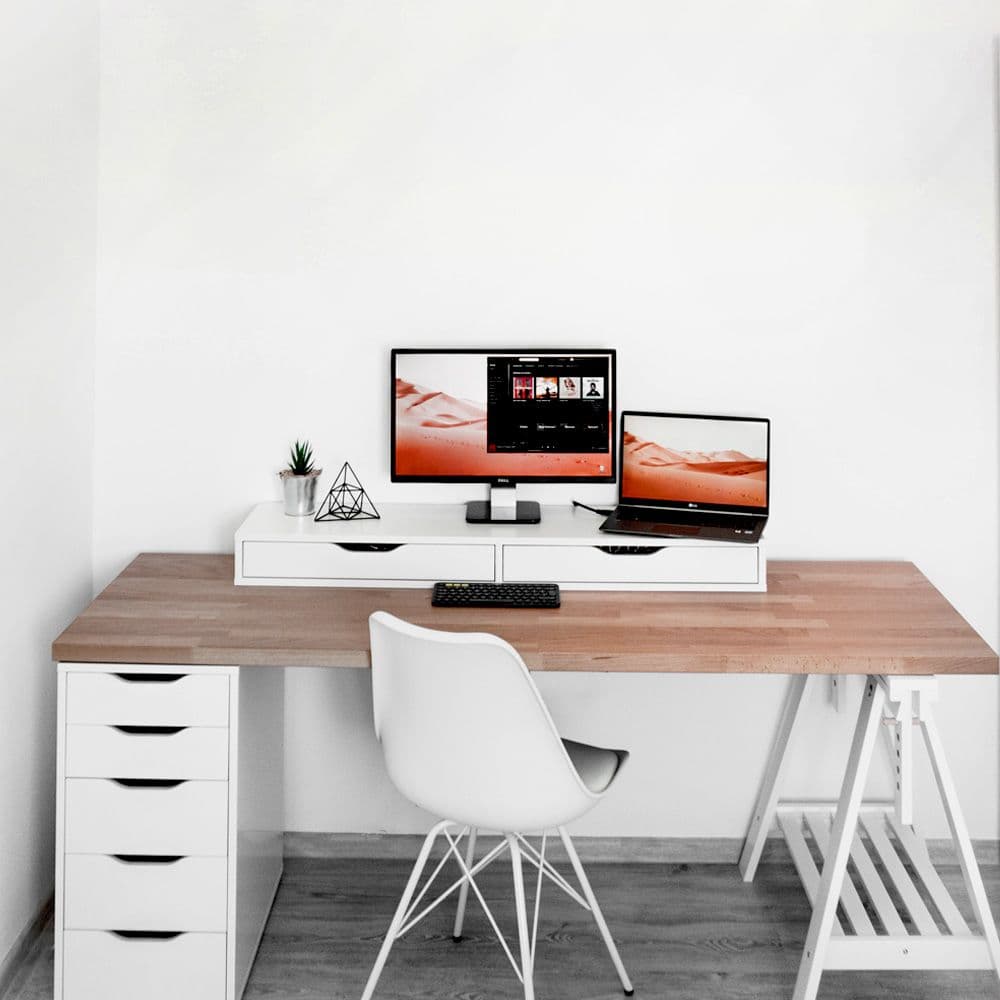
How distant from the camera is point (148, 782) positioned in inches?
95.0

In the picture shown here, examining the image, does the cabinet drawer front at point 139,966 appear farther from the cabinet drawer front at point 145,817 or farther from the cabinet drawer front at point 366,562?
the cabinet drawer front at point 366,562

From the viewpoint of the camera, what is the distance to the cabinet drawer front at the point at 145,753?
2314 mm

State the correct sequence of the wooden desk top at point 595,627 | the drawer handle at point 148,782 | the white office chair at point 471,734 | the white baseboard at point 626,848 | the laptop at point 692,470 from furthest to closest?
the white baseboard at point 626,848
the laptop at point 692,470
the drawer handle at point 148,782
the wooden desk top at point 595,627
the white office chair at point 471,734

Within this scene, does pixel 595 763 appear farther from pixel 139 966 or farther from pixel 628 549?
pixel 139 966

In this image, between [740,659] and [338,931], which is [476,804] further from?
[338,931]

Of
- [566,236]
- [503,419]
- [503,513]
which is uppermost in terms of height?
[566,236]

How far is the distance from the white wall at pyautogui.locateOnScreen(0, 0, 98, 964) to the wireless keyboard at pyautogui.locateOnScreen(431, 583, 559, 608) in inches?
34.4

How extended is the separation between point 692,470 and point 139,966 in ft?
5.21

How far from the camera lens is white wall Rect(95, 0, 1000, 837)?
9.31ft

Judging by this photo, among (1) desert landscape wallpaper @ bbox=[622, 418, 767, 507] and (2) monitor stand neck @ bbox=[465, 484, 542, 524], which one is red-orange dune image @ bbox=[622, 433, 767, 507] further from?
(2) monitor stand neck @ bbox=[465, 484, 542, 524]

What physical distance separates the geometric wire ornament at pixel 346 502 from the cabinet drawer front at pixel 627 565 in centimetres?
41

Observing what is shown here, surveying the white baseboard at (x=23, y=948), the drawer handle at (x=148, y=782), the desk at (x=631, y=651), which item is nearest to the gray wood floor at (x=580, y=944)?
the white baseboard at (x=23, y=948)

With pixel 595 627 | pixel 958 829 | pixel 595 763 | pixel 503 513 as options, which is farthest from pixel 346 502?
pixel 958 829

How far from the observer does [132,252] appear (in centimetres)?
291
